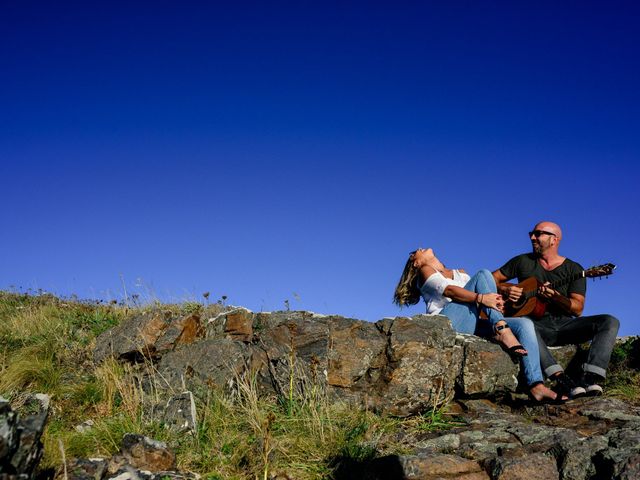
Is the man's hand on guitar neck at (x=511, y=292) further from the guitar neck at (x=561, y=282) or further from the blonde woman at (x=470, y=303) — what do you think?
the blonde woman at (x=470, y=303)

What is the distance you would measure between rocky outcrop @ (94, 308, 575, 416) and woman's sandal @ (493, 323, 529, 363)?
0.12 meters

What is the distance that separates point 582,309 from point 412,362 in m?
3.09

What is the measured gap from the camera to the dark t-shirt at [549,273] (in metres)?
9.02

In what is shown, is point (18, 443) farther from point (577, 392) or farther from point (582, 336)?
point (582, 336)

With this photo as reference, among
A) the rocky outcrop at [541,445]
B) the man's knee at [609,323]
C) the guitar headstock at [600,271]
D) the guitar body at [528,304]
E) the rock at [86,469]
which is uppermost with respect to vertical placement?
the guitar headstock at [600,271]

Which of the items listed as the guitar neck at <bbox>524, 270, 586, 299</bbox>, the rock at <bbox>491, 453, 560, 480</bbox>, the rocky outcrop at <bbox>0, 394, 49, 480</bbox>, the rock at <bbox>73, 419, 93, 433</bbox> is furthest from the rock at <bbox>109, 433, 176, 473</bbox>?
the guitar neck at <bbox>524, 270, 586, 299</bbox>

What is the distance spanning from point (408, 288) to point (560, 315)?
7.81 feet

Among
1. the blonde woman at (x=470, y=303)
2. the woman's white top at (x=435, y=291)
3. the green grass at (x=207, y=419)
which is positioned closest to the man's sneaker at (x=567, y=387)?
the blonde woman at (x=470, y=303)

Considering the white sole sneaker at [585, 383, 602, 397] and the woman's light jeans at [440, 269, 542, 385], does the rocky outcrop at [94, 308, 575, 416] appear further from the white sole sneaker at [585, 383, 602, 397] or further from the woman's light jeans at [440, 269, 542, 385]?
the white sole sneaker at [585, 383, 602, 397]

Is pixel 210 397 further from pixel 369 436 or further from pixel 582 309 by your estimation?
pixel 582 309

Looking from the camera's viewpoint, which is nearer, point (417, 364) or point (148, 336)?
point (417, 364)

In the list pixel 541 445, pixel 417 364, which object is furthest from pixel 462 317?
pixel 541 445

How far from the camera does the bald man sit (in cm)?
784

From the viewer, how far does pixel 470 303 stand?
29.1 ft
